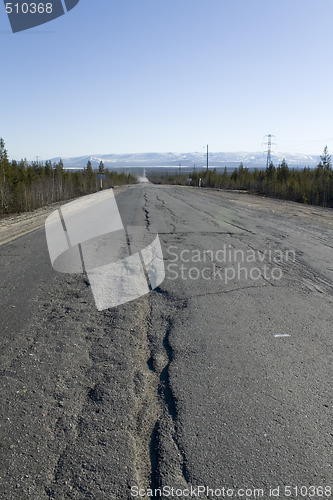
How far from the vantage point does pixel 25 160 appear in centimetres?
2711

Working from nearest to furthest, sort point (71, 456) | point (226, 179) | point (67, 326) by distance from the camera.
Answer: point (71, 456), point (67, 326), point (226, 179)

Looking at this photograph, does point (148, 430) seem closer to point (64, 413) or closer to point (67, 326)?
point (64, 413)

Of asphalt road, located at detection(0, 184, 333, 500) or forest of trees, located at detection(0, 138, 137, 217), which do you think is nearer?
asphalt road, located at detection(0, 184, 333, 500)

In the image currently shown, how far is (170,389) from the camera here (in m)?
3.14

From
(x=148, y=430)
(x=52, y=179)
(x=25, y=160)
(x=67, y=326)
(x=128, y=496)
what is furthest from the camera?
(x=52, y=179)

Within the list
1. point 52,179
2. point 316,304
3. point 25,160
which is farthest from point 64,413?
point 52,179

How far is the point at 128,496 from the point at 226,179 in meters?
63.1

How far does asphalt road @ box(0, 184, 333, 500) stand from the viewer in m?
2.24

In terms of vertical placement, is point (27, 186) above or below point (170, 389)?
below

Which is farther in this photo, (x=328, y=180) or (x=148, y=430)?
(x=328, y=180)

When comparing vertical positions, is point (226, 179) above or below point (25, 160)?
below

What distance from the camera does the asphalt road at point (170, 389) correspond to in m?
2.24

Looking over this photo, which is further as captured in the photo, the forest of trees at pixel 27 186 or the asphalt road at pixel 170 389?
the forest of trees at pixel 27 186

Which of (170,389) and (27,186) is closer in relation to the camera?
(170,389)
